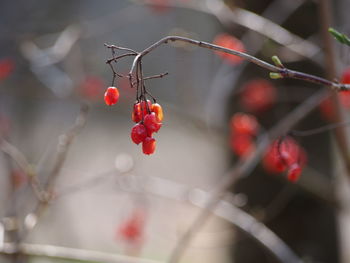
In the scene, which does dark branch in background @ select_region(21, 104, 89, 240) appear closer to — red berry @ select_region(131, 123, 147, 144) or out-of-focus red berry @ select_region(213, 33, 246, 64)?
red berry @ select_region(131, 123, 147, 144)

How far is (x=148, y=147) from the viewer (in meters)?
1.49

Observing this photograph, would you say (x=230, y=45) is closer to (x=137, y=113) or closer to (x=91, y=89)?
(x=91, y=89)

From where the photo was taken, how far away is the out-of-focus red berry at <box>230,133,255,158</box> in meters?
3.43

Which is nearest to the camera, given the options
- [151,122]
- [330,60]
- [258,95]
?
[151,122]

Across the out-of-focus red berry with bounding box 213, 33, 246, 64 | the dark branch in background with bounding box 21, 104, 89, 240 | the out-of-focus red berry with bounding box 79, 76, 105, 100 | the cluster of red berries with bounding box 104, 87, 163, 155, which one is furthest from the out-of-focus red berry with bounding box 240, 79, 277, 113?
the cluster of red berries with bounding box 104, 87, 163, 155

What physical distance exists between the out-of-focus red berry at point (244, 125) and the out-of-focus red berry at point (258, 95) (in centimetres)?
11

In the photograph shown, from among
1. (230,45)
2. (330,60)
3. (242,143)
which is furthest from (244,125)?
(330,60)

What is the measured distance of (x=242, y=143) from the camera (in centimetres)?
343

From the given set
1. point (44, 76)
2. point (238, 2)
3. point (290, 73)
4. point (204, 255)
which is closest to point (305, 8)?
point (238, 2)

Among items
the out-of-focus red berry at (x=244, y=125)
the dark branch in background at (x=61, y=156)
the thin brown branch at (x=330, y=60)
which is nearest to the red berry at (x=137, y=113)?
the dark branch in background at (x=61, y=156)

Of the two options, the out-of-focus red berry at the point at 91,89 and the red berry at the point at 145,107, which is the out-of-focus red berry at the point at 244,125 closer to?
the out-of-focus red berry at the point at 91,89

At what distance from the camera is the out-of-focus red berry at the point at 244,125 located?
131 inches

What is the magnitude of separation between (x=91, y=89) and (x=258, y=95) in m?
1.18

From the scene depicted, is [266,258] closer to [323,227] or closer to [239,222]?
[323,227]
